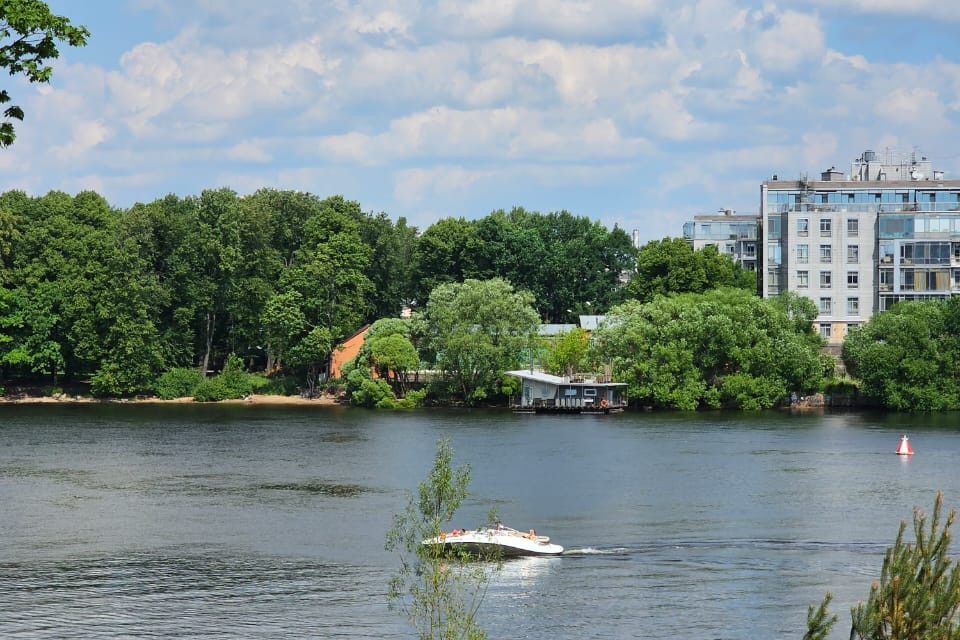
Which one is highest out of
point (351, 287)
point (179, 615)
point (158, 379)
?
point (351, 287)

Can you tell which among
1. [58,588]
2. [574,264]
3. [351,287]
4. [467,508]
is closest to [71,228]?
[351,287]

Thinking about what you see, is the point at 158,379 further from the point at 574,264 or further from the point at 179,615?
the point at 179,615

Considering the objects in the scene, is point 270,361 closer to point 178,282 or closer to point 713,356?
point 178,282

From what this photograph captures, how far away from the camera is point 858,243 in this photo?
5212 inches

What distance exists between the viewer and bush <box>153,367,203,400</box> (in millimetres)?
122688

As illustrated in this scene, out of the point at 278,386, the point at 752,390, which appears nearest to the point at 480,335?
the point at 278,386

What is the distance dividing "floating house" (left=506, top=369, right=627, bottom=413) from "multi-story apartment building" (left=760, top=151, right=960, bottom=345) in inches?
1208

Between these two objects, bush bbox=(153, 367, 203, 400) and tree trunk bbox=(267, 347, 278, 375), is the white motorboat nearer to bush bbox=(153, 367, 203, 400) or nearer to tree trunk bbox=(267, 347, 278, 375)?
bush bbox=(153, 367, 203, 400)

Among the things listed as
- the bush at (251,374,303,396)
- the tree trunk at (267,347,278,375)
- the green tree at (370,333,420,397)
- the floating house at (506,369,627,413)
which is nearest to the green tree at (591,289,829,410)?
the floating house at (506,369,627,413)

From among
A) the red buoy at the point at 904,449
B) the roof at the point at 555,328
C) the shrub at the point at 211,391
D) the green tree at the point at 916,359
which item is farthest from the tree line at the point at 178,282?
the red buoy at the point at 904,449

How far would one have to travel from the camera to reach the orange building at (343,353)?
126m

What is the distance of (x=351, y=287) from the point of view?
124m

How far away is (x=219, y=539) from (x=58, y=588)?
9552 millimetres

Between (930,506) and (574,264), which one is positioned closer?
(930,506)
